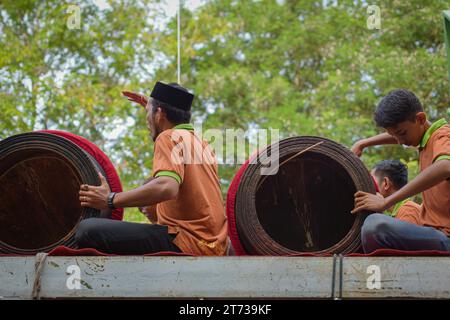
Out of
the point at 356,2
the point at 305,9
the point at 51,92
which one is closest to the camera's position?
the point at 51,92

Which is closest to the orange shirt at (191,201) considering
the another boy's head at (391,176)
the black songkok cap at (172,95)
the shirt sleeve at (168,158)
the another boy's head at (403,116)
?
the shirt sleeve at (168,158)

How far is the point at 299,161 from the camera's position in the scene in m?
3.78

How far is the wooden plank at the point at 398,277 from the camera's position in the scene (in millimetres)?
2949

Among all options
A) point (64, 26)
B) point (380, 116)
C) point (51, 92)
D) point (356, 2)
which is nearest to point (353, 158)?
point (380, 116)

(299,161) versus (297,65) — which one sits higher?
(297,65)

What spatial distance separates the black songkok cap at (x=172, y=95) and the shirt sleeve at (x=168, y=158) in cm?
26

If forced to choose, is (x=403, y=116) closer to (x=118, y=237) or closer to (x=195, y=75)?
(x=118, y=237)

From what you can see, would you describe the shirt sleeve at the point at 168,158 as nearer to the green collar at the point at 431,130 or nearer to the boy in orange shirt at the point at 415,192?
the boy in orange shirt at the point at 415,192

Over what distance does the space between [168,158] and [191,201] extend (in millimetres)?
268

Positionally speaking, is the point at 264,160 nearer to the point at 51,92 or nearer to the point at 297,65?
the point at 51,92

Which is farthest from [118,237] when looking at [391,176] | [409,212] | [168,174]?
[391,176]

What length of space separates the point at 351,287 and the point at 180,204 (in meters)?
1.05

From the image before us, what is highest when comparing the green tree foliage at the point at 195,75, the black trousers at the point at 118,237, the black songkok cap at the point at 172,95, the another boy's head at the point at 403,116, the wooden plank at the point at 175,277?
the green tree foliage at the point at 195,75
